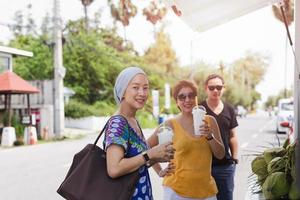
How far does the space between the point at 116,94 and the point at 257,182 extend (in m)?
0.79

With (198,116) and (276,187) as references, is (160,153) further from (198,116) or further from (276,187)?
(198,116)

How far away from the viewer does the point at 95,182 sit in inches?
81.4

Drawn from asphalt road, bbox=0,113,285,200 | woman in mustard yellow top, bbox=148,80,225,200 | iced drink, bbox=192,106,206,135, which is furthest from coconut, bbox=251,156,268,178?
asphalt road, bbox=0,113,285,200

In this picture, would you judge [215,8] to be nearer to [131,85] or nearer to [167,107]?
[131,85]

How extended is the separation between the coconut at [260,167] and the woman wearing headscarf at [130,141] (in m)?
0.38

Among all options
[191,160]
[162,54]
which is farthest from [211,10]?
[162,54]

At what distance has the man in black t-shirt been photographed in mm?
3494

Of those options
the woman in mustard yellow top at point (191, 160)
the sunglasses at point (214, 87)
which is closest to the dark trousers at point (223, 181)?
the woman in mustard yellow top at point (191, 160)

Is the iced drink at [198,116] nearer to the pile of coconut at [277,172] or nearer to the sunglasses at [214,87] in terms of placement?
the pile of coconut at [277,172]

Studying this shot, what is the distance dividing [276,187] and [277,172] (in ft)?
0.26

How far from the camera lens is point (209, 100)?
3.70 meters

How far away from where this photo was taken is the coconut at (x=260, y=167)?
2.05 meters

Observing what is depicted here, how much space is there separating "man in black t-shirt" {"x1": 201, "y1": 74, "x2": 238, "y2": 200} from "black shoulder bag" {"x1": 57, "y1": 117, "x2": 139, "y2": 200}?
1519 mm

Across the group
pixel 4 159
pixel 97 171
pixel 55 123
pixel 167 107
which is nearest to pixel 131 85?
pixel 97 171
